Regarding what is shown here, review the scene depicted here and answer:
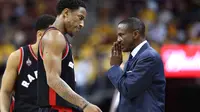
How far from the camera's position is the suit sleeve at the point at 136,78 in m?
5.18

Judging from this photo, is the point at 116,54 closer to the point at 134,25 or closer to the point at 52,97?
the point at 134,25

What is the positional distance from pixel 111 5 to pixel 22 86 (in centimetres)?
931

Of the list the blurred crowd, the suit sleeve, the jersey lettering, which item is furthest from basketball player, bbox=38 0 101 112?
the blurred crowd

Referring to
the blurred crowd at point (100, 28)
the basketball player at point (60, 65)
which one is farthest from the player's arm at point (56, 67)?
the blurred crowd at point (100, 28)

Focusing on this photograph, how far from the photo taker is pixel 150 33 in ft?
42.9

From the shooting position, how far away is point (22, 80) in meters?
6.20

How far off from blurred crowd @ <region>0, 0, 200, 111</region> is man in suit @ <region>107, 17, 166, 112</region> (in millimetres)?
6001

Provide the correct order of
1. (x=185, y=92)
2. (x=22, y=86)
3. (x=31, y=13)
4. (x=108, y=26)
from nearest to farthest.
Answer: (x=22, y=86), (x=185, y=92), (x=108, y=26), (x=31, y=13)

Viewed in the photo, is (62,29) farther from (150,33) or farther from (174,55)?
(150,33)

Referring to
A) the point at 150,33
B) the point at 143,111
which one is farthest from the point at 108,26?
the point at 143,111

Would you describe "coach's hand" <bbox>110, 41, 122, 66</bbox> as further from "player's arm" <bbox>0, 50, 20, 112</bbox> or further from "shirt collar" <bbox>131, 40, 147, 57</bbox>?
"player's arm" <bbox>0, 50, 20, 112</bbox>

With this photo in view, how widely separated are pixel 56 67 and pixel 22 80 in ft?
3.83

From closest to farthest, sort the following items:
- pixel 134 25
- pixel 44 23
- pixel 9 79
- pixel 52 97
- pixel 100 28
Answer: pixel 52 97 → pixel 134 25 → pixel 9 79 → pixel 44 23 → pixel 100 28

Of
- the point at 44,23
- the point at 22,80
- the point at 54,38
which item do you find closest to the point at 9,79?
the point at 22,80
